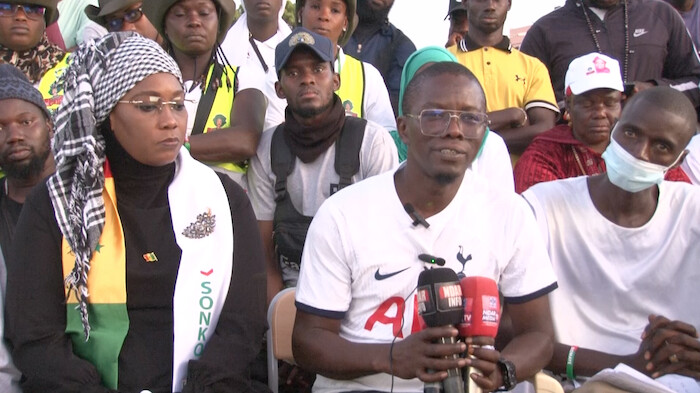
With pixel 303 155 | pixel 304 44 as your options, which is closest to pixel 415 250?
pixel 303 155

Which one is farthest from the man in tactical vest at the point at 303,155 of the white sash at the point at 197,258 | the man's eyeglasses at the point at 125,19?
the man's eyeglasses at the point at 125,19

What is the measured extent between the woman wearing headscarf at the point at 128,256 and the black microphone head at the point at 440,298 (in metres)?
1.18

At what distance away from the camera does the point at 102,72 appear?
11.6 feet

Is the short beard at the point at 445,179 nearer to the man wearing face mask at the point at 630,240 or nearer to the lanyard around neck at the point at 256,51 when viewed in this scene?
the man wearing face mask at the point at 630,240

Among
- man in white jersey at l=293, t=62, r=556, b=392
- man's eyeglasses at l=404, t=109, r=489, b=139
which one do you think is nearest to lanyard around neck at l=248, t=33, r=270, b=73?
man in white jersey at l=293, t=62, r=556, b=392

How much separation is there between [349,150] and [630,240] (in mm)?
1606

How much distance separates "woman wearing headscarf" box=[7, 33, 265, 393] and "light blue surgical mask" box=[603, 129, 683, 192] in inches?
68.7

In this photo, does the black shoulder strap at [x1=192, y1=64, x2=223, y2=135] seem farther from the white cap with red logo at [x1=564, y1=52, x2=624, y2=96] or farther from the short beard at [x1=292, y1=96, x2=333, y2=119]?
the white cap with red logo at [x1=564, y1=52, x2=624, y2=96]

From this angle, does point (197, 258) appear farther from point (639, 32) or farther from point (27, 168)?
point (639, 32)

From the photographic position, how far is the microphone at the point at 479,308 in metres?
2.53

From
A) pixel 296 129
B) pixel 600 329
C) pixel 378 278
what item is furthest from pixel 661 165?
pixel 296 129

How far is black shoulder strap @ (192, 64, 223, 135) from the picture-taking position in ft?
16.4

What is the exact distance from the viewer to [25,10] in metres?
5.40

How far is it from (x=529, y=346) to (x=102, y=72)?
213 cm
